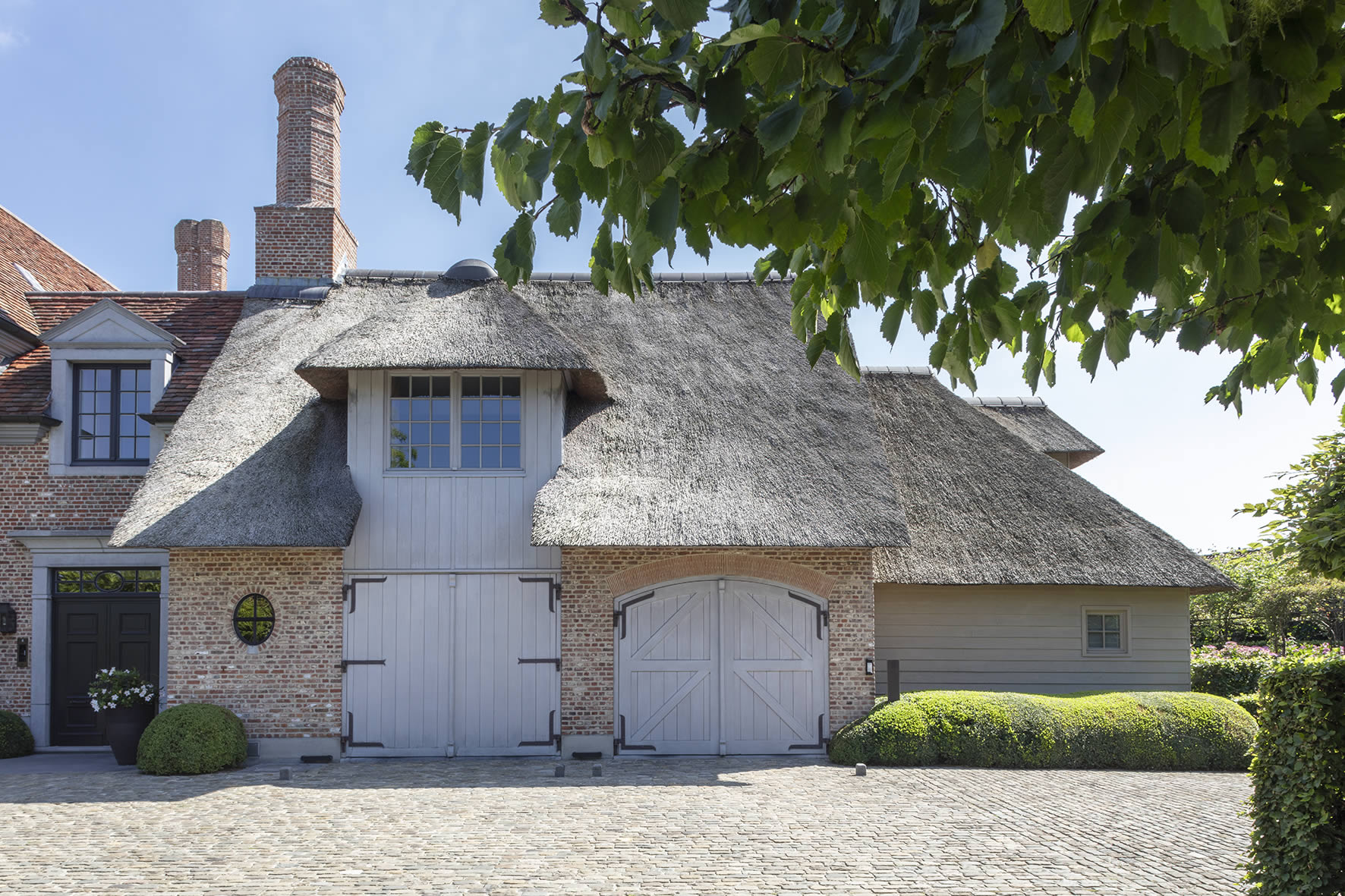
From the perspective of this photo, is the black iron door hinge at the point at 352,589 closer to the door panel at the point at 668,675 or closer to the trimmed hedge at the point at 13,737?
the door panel at the point at 668,675

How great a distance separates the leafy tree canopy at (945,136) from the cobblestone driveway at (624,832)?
489 cm

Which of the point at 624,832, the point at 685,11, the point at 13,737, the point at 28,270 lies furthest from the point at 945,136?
the point at 28,270

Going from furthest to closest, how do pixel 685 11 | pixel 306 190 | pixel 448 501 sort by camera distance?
pixel 306 190
pixel 448 501
pixel 685 11

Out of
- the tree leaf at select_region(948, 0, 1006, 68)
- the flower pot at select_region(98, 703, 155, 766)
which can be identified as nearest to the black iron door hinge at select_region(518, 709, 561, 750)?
the flower pot at select_region(98, 703, 155, 766)

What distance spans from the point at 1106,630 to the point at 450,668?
32.2 feet

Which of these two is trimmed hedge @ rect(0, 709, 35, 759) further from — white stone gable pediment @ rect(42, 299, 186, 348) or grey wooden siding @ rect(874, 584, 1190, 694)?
grey wooden siding @ rect(874, 584, 1190, 694)

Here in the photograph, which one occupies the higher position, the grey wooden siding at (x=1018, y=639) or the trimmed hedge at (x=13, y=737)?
the grey wooden siding at (x=1018, y=639)

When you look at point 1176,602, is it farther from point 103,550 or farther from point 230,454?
point 103,550

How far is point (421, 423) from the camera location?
1277 centimetres

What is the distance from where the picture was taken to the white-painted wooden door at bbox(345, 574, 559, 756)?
12320mm

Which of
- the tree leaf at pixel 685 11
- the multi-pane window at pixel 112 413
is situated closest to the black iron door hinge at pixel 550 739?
the multi-pane window at pixel 112 413

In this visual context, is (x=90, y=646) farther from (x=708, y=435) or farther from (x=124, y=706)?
(x=708, y=435)

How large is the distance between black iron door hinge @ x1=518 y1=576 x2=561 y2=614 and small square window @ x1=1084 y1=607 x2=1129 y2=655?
8.09 metres

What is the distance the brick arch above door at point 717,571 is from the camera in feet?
41.0
